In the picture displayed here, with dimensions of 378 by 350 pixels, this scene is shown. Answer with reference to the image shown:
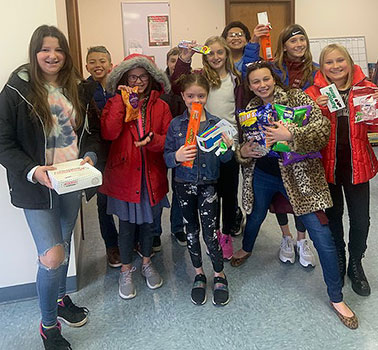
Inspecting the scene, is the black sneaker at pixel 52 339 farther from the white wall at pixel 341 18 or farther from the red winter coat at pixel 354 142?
the white wall at pixel 341 18

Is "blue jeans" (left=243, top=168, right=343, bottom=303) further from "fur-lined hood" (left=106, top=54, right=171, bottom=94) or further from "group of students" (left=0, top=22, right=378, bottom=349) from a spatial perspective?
"fur-lined hood" (left=106, top=54, right=171, bottom=94)

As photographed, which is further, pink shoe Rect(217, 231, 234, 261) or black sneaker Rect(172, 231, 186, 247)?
black sneaker Rect(172, 231, 186, 247)

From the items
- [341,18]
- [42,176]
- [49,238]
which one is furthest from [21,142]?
[341,18]

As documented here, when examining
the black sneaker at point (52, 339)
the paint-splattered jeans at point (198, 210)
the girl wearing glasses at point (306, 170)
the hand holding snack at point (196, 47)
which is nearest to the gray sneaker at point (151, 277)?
the paint-splattered jeans at point (198, 210)

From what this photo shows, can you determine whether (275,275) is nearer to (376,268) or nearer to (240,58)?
(376,268)

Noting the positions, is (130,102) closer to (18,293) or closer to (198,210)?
(198,210)

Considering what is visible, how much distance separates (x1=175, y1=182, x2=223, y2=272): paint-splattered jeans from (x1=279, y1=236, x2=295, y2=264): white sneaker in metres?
0.58

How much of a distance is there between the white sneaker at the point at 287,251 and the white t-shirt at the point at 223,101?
835 millimetres

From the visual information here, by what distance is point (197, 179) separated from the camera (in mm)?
1902

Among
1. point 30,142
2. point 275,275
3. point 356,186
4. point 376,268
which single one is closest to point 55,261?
point 30,142

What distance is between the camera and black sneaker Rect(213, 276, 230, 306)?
6.51 feet

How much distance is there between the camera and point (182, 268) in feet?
7.84

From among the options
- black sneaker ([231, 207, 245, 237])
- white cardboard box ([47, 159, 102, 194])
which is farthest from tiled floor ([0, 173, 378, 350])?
white cardboard box ([47, 159, 102, 194])

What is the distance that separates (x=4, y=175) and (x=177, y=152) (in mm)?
885
